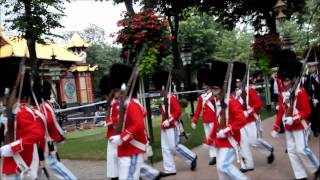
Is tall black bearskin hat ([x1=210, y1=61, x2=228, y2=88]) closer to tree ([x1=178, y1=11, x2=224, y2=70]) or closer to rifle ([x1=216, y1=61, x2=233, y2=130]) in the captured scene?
rifle ([x1=216, y1=61, x2=233, y2=130])

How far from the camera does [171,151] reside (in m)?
8.84

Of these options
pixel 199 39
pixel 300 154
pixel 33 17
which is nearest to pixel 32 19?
pixel 33 17

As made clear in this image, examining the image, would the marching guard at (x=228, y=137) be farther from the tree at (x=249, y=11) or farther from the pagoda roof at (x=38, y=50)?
the pagoda roof at (x=38, y=50)

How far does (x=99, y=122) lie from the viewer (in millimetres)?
24078

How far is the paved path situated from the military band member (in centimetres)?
335

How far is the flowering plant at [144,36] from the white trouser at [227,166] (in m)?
3.99

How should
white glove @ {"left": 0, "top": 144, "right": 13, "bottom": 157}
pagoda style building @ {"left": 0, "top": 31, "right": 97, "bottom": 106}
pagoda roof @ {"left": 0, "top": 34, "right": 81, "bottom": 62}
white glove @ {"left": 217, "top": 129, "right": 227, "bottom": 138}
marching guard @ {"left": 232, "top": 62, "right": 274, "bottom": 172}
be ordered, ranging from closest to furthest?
white glove @ {"left": 0, "top": 144, "right": 13, "bottom": 157}
white glove @ {"left": 217, "top": 129, "right": 227, "bottom": 138}
marching guard @ {"left": 232, "top": 62, "right": 274, "bottom": 172}
pagoda roof @ {"left": 0, "top": 34, "right": 81, "bottom": 62}
pagoda style building @ {"left": 0, "top": 31, "right": 97, "bottom": 106}

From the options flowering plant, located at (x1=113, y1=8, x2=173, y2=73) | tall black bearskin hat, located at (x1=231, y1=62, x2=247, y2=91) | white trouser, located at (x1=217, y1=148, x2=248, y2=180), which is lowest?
white trouser, located at (x1=217, y1=148, x2=248, y2=180)

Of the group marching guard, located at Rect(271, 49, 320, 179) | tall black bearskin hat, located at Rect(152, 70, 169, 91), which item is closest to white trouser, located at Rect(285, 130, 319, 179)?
marching guard, located at Rect(271, 49, 320, 179)

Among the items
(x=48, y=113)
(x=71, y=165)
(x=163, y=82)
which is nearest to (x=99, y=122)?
(x=71, y=165)

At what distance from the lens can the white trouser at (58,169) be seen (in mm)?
7164

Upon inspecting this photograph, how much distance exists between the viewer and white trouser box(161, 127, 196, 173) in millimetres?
8734

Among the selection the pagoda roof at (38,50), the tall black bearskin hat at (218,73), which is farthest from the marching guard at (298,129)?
the pagoda roof at (38,50)

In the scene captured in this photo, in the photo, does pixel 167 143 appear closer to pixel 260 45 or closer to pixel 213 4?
pixel 260 45
